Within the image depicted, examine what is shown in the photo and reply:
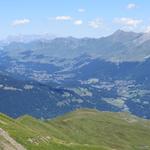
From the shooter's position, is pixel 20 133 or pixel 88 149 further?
pixel 88 149

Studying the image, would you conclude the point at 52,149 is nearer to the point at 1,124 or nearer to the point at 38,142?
the point at 38,142

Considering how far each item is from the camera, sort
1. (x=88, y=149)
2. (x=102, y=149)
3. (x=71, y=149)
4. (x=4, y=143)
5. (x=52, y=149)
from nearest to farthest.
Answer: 1. (x=4, y=143)
2. (x=52, y=149)
3. (x=71, y=149)
4. (x=88, y=149)
5. (x=102, y=149)

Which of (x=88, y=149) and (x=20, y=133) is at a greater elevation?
(x=20, y=133)

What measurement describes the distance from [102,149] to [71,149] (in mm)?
25272

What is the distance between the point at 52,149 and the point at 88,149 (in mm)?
26085

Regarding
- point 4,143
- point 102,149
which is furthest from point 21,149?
point 102,149

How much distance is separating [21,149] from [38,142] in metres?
13.2

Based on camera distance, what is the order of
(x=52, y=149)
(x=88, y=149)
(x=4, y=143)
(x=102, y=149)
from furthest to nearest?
(x=102, y=149), (x=88, y=149), (x=52, y=149), (x=4, y=143)

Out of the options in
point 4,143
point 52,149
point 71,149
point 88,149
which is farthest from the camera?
point 88,149

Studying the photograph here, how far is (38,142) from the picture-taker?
388ft

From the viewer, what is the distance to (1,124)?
420 ft

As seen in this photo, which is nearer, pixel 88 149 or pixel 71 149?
pixel 71 149

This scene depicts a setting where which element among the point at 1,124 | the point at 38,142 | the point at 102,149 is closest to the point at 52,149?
the point at 38,142

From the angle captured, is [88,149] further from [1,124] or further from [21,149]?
[21,149]
